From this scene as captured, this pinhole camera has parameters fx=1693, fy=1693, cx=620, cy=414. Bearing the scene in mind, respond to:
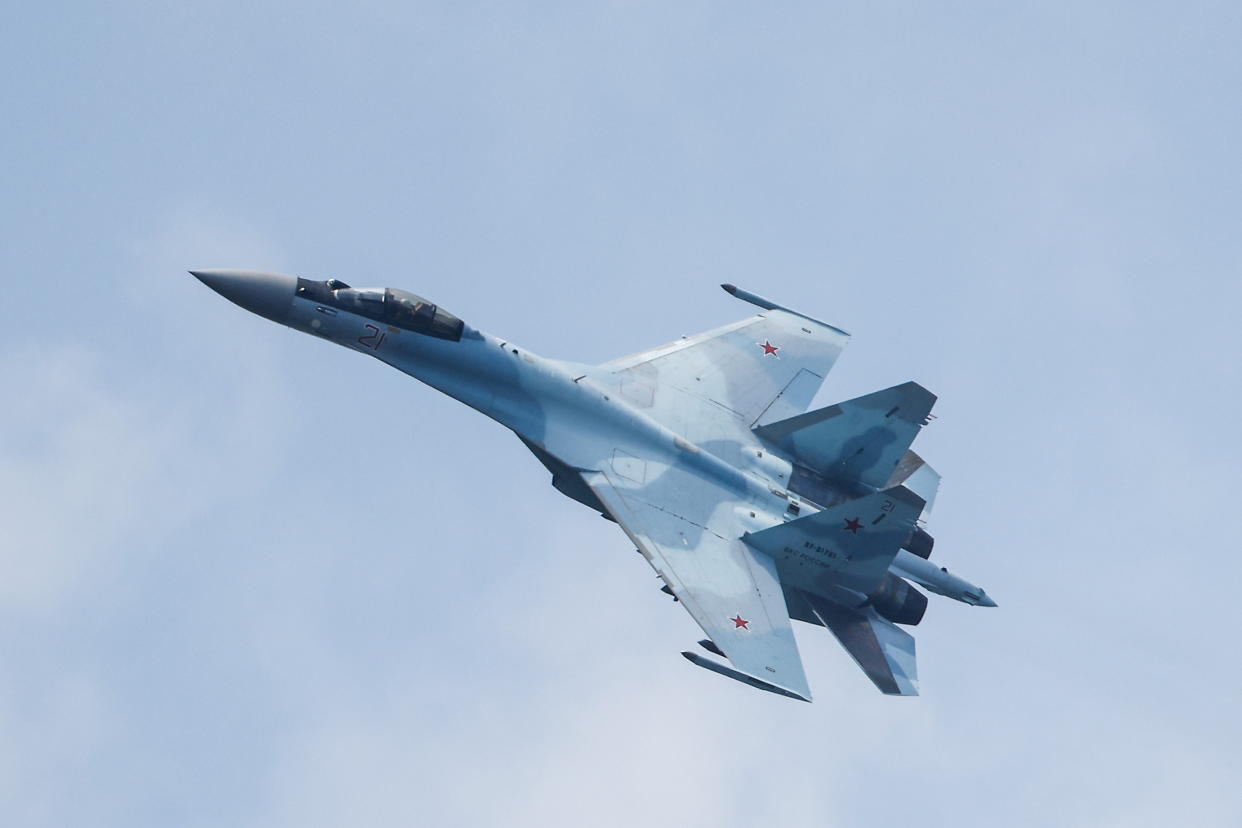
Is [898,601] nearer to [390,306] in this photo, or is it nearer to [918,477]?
[918,477]

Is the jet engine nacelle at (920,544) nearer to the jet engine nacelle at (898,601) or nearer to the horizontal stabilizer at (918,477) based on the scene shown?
the horizontal stabilizer at (918,477)

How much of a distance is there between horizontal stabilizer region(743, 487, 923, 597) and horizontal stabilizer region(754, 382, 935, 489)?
5.99 feet

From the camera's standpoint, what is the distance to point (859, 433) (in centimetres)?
3791

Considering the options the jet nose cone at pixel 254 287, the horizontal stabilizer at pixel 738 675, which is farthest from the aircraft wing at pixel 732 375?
the jet nose cone at pixel 254 287

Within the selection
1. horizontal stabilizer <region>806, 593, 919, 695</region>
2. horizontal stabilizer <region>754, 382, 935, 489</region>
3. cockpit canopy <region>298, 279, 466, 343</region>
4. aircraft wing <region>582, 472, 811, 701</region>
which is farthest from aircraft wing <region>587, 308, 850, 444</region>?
horizontal stabilizer <region>806, 593, 919, 695</region>

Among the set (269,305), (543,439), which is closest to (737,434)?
(543,439)

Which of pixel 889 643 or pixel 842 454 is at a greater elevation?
pixel 842 454

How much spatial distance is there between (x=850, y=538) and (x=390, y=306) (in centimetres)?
1094

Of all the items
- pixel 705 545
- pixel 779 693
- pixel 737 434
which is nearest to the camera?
pixel 779 693

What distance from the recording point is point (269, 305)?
35.6 metres

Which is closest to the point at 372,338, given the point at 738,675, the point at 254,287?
the point at 254,287

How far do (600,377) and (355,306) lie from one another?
5.64 meters

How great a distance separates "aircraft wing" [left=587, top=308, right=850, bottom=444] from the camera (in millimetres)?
38000

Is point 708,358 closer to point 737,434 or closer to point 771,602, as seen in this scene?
point 737,434
